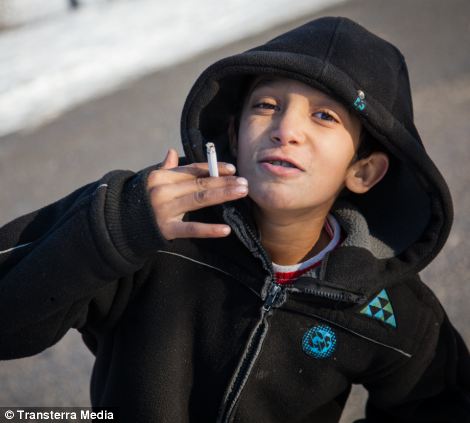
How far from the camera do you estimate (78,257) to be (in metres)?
1.17

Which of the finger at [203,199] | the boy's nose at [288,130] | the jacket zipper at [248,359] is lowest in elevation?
the jacket zipper at [248,359]

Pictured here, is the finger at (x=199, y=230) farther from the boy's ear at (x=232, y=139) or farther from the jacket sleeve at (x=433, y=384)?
the jacket sleeve at (x=433, y=384)

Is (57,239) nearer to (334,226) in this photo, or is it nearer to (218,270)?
(218,270)

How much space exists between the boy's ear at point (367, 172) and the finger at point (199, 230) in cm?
50

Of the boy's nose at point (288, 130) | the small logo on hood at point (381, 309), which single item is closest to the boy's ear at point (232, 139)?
the boy's nose at point (288, 130)

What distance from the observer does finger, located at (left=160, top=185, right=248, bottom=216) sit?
46.8 inches

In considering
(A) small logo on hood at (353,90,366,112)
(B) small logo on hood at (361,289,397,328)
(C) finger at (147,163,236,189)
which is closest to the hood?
(A) small logo on hood at (353,90,366,112)

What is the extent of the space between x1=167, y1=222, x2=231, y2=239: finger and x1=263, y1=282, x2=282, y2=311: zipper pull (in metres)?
0.30

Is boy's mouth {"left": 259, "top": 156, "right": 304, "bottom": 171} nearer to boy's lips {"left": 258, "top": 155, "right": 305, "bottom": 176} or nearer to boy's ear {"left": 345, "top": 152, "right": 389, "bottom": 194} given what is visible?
boy's lips {"left": 258, "top": 155, "right": 305, "bottom": 176}

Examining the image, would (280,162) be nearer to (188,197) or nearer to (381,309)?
(188,197)

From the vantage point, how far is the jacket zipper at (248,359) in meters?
1.42

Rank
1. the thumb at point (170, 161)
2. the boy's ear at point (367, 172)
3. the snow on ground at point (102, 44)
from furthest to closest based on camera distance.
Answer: the snow on ground at point (102, 44), the boy's ear at point (367, 172), the thumb at point (170, 161)

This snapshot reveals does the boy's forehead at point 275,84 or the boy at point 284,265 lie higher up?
the boy's forehead at point 275,84

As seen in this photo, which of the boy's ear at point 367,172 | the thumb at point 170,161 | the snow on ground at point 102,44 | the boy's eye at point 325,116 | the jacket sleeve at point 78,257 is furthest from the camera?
the snow on ground at point 102,44
